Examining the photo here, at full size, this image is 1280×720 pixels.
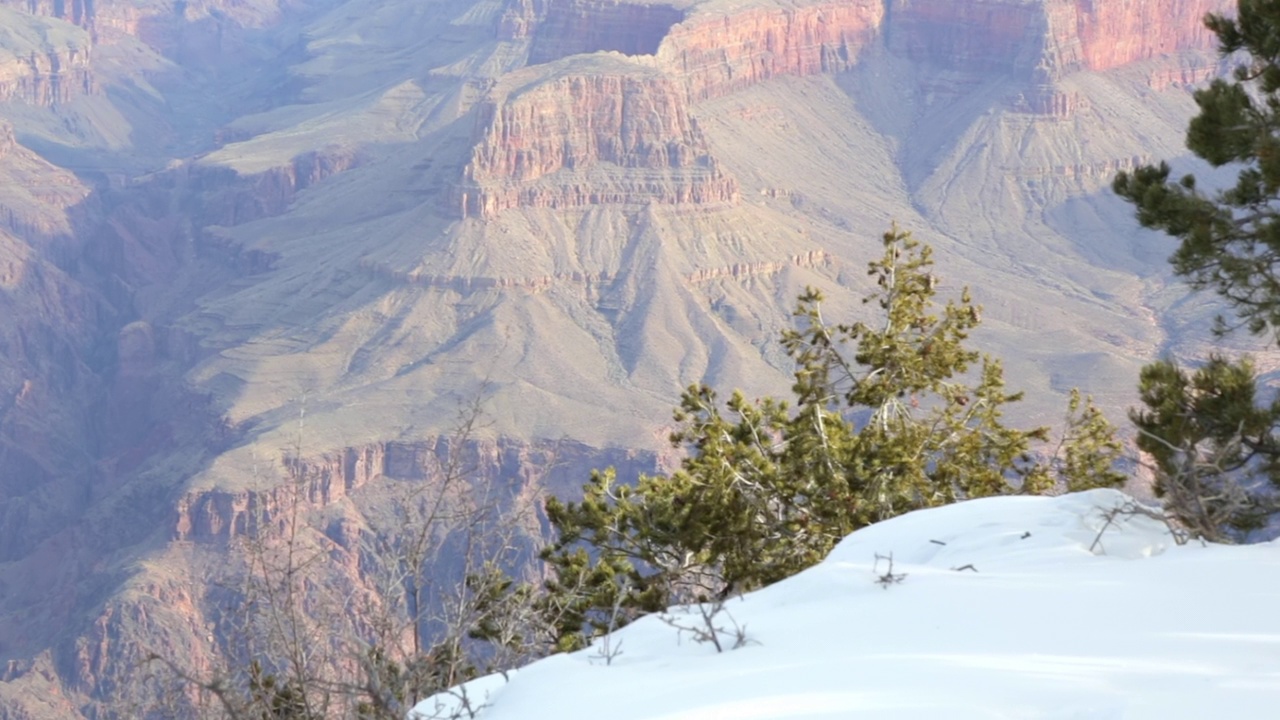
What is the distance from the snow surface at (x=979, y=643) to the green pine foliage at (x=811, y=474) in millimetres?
4927

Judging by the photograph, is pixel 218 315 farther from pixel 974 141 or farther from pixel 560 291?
pixel 974 141

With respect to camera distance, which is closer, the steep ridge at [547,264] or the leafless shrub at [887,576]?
the leafless shrub at [887,576]

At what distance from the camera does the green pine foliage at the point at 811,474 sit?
17.5 m

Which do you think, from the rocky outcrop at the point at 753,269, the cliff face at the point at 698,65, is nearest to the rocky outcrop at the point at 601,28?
the cliff face at the point at 698,65

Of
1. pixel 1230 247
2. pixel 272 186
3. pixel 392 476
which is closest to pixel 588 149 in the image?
pixel 392 476

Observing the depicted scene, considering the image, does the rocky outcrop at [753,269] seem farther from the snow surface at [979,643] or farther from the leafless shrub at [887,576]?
the leafless shrub at [887,576]

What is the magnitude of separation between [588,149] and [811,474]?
3540 inches

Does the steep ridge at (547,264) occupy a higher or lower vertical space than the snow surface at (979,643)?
lower

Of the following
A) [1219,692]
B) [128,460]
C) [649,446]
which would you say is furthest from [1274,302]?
[128,460]

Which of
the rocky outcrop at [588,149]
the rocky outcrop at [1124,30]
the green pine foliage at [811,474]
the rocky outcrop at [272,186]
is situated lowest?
the rocky outcrop at [272,186]

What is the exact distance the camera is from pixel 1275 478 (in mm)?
14148

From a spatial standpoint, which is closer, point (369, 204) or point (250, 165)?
point (369, 204)

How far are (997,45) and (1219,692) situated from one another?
Answer: 125m

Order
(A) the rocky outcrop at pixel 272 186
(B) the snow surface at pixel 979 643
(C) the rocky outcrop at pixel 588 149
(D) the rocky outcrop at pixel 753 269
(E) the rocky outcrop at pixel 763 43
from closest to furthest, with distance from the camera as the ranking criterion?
1. (B) the snow surface at pixel 979 643
2. (D) the rocky outcrop at pixel 753 269
3. (C) the rocky outcrop at pixel 588 149
4. (E) the rocky outcrop at pixel 763 43
5. (A) the rocky outcrop at pixel 272 186
